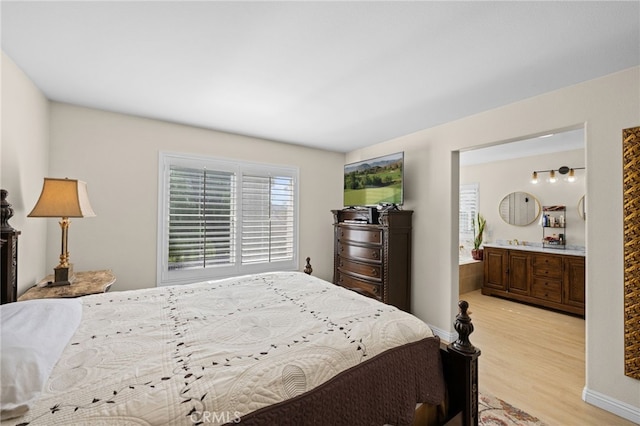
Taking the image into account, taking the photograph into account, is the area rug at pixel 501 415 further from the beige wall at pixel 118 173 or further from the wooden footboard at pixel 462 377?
the beige wall at pixel 118 173

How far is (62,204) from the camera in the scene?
2.01 meters

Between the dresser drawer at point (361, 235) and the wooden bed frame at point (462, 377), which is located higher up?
the dresser drawer at point (361, 235)

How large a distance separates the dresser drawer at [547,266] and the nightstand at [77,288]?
549 cm

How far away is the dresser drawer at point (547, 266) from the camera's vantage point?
157 inches

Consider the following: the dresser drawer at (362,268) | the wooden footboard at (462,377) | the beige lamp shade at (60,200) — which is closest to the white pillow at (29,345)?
the beige lamp shade at (60,200)

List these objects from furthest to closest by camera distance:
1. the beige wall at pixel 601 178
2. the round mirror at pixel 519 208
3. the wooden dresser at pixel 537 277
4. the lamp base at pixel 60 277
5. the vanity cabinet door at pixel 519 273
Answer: the round mirror at pixel 519 208 → the vanity cabinet door at pixel 519 273 → the wooden dresser at pixel 537 277 → the lamp base at pixel 60 277 → the beige wall at pixel 601 178

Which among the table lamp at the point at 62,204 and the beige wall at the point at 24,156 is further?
the table lamp at the point at 62,204

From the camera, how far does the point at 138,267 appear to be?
2.92 m

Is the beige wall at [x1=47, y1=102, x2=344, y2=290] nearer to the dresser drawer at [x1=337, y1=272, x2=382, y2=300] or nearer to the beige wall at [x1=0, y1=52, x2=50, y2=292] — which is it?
the beige wall at [x1=0, y1=52, x2=50, y2=292]

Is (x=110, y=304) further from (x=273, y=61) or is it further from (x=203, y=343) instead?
(x=273, y=61)

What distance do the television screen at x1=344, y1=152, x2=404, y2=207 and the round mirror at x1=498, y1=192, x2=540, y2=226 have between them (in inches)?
120

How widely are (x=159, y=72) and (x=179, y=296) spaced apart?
1.64 m

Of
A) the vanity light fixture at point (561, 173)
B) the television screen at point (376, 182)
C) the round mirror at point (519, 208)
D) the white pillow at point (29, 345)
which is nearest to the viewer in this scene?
the white pillow at point (29, 345)

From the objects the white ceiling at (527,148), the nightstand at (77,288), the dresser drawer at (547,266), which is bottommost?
the dresser drawer at (547,266)
